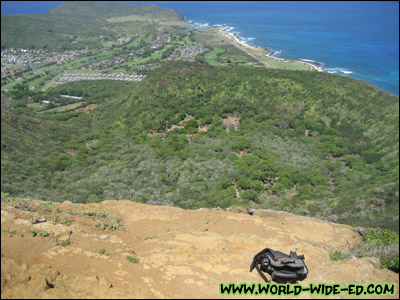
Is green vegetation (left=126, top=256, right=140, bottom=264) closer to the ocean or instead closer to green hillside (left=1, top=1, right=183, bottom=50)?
the ocean

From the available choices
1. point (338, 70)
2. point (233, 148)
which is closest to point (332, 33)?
point (338, 70)

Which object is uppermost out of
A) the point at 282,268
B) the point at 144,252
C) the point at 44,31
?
the point at 44,31

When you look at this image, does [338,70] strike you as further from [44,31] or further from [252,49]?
[44,31]

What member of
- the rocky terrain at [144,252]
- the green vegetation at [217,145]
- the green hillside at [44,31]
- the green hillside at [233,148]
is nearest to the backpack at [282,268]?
the rocky terrain at [144,252]

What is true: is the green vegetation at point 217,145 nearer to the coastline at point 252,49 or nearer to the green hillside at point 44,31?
the coastline at point 252,49

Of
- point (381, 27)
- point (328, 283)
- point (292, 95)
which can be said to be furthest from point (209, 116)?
point (381, 27)

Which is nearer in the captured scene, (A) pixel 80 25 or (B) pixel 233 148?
A: (B) pixel 233 148
